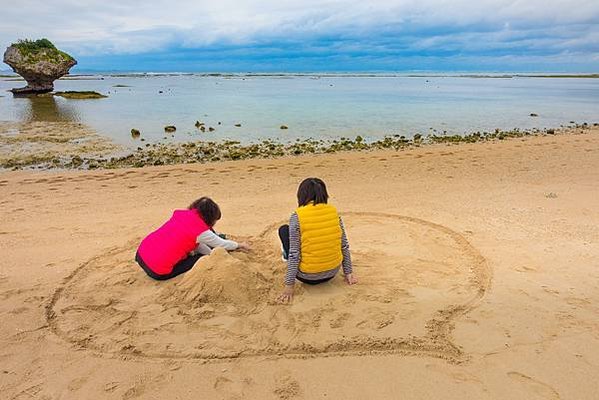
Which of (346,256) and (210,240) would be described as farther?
(210,240)

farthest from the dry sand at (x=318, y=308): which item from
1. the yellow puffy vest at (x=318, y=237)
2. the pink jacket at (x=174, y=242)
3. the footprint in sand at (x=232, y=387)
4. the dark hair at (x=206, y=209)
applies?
the dark hair at (x=206, y=209)

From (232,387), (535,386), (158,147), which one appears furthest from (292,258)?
(158,147)

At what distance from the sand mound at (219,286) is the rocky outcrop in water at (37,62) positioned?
1574 inches

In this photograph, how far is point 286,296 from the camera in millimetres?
4527

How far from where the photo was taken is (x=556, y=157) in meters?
12.2

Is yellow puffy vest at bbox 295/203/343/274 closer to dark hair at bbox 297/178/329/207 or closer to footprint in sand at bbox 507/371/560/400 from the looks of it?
dark hair at bbox 297/178/329/207

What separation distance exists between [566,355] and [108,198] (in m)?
8.04

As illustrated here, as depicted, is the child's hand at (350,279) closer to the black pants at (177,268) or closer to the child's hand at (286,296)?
the child's hand at (286,296)

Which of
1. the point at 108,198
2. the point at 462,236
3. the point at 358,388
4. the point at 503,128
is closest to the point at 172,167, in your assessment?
the point at 108,198

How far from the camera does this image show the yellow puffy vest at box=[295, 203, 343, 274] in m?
4.44

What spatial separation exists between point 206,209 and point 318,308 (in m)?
1.76

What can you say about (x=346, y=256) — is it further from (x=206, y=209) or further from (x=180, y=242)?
(x=180, y=242)

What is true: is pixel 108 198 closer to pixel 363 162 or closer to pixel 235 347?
pixel 235 347

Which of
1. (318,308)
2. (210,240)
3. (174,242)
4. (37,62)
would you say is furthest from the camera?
(37,62)
